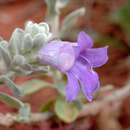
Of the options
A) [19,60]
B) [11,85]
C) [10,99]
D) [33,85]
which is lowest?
[33,85]

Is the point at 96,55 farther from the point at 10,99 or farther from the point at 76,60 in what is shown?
the point at 10,99

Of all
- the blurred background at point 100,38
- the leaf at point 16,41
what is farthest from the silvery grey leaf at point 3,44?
the blurred background at point 100,38

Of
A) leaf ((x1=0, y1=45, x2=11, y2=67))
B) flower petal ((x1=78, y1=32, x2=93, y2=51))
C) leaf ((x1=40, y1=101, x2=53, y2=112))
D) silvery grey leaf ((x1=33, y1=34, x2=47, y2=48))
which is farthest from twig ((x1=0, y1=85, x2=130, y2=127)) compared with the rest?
flower petal ((x1=78, y1=32, x2=93, y2=51))

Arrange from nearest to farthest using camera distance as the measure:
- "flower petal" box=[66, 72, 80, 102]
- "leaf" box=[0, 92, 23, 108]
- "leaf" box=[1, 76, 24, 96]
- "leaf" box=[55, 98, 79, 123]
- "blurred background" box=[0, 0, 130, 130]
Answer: "flower petal" box=[66, 72, 80, 102], "leaf" box=[1, 76, 24, 96], "leaf" box=[0, 92, 23, 108], "leaf" box=[55, 98, 79, 123], "blurred background" box=[0, 0, 130, 130]

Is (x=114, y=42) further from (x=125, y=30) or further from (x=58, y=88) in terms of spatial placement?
(x=58, y=88)

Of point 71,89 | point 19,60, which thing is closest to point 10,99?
point 19,60

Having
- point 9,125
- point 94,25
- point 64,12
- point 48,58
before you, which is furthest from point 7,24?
point 48,58

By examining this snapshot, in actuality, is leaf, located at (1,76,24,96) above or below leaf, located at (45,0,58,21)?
below

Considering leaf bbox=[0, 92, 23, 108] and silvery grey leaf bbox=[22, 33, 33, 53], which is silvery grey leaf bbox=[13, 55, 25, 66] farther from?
leaf bbox=[0, 92, 23, 108]
